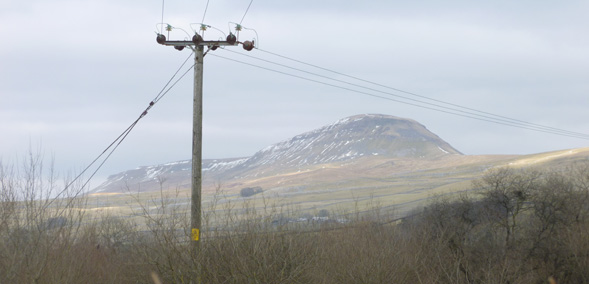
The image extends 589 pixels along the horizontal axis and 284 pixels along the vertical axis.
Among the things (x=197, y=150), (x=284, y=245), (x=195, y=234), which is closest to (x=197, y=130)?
(x=197, y=150)

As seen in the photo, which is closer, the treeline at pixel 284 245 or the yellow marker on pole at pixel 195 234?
the yellow marker on pole at pixel 195 234

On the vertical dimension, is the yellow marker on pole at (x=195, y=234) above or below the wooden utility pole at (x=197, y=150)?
below

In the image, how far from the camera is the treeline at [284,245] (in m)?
23.6

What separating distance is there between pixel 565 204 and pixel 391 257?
37432mm

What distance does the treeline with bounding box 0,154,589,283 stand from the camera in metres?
23.6

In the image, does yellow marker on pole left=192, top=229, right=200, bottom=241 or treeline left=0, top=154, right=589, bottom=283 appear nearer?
yellow marker on pole left=192, top=229, right=200, bottom=241

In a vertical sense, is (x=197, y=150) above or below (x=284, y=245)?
above

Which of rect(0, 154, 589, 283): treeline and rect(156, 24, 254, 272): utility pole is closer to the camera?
rect(156, 24, 254, 272): utility pole

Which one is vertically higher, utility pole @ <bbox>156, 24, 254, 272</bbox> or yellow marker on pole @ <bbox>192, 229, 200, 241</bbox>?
utility pole @ <bbox>156, 24, 254, 272</bbox>

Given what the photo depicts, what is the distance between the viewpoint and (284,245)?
25391 mm

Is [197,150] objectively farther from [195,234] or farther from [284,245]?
[284,245]

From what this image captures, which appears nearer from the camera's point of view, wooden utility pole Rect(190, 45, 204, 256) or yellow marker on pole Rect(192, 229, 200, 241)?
wooden utility pole Rect(190, 45, 204, 256)

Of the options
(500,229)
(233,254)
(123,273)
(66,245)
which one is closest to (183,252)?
(233,254)

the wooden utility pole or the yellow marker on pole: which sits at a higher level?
the wooden utility pole
